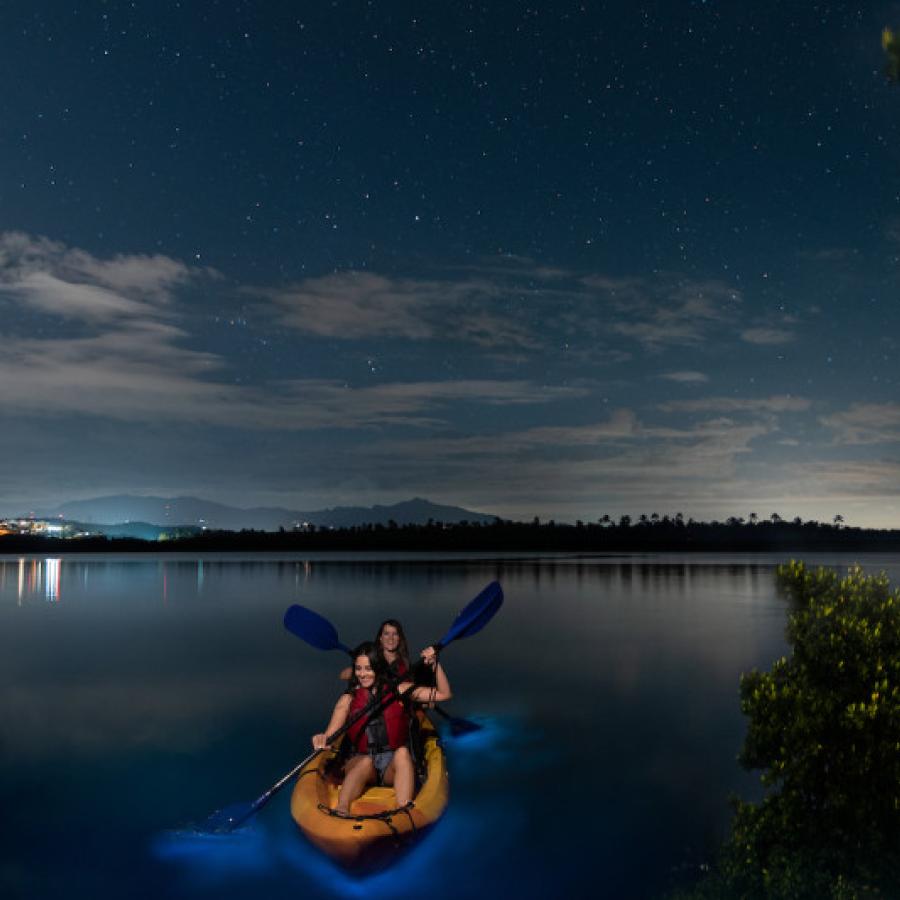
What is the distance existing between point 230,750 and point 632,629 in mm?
23563

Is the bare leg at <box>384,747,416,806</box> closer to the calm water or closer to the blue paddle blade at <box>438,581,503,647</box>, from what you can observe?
the calm water

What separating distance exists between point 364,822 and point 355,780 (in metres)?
0.83

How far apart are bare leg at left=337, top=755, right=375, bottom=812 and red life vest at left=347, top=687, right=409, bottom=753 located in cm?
34

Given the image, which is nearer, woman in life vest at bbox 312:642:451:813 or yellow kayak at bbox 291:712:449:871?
yellow kayak at bbox 291:712:449:871

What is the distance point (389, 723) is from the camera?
960cm

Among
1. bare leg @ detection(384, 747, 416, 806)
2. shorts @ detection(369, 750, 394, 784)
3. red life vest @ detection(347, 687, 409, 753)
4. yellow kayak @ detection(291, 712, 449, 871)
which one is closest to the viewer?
yellow kayak @ detection(291, 712, 449, 871)

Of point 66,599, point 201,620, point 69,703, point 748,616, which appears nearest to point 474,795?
point 69,703

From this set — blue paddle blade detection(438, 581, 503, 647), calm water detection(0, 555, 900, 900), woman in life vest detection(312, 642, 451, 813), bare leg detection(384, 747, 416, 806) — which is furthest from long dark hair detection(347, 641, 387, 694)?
blue paddle blade detection(438, 581, 503, 647)

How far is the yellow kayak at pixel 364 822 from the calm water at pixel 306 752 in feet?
0.69

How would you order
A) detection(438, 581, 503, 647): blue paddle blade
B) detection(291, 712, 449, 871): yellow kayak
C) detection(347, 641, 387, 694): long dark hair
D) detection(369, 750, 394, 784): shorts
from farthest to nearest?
detection(438, 581, 503, 647): blue paddle blade
detection(347, 641, 387, 694): long dark hair
detection(369, 750, 394, 784): shorts
detection(291, 712, 449, 871): yellow kayak

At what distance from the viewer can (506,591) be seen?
58.0 meters

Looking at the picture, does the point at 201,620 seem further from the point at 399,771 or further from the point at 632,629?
the point at 399,771

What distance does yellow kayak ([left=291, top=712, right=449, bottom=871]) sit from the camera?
8.23m

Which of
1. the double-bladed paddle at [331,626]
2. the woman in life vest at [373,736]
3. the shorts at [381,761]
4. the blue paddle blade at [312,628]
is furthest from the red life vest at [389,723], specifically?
the blue paddle blade at [312,628]
